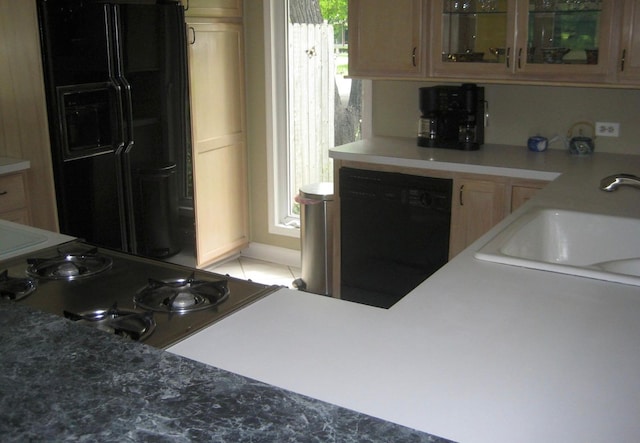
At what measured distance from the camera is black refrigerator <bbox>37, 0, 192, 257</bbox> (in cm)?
350

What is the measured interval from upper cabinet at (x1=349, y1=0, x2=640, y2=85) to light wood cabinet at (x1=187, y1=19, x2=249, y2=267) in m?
1.05

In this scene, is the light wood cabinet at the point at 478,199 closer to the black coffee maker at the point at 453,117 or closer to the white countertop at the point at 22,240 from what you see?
the black coffee maker at the point at 453,117

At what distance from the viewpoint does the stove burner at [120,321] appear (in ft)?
4.64

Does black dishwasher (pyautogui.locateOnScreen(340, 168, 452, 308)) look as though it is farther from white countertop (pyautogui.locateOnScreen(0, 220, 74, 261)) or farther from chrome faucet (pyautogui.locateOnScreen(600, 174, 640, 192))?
white countertop (pyautogui.locateOnScreen(0, 220, 74, 261))

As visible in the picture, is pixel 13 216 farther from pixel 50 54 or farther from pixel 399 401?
pixel 399 401

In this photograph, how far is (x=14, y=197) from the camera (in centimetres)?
355

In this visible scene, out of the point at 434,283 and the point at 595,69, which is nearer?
the point at 434,283

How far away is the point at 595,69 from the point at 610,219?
1219 mm

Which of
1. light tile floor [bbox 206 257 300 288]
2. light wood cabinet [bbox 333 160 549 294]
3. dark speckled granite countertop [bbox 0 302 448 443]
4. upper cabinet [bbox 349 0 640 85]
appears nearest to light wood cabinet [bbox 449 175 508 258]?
light wood cabinet [bbox 333 160 549 294]

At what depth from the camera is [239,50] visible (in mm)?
4652

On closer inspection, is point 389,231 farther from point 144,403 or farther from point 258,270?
point 144,403

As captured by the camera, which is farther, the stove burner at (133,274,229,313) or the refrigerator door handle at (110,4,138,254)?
the refrigerator door handle at (110,4,138,254)

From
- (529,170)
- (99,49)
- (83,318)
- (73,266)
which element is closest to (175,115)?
(99,49)

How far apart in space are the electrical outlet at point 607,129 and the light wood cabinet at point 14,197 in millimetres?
2957
